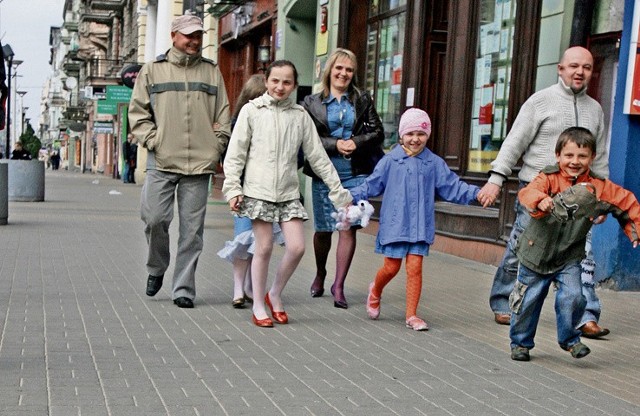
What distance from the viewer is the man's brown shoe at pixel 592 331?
289 inches

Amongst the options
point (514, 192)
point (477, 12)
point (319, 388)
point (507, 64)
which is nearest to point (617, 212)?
point (319, 388)

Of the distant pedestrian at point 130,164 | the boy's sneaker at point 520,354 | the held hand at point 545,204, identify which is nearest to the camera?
the held hand at point 545,204

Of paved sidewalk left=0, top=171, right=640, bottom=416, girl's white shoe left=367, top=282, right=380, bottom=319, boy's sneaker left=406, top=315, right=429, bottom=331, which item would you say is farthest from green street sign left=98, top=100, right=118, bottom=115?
boy's sneaker left=406, top=315, right=429, bottom=331

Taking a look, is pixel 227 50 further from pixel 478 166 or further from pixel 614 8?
pixel 614 8

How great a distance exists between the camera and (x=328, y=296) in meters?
8.99

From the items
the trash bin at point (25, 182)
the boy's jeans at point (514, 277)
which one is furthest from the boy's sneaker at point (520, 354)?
the trash bin at point (25, 182)

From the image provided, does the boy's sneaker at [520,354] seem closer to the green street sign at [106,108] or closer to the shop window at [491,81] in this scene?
the shop window at [491,81]

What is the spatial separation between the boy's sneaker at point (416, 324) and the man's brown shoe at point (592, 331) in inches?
40.0

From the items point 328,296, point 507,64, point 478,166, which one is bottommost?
point 328,296

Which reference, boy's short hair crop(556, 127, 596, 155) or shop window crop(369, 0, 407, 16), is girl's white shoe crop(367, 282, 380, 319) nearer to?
boy's short hair crop(556, 127, 596, 155)

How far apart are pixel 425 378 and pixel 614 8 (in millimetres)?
5527

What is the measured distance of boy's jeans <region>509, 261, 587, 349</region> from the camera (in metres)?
6.25

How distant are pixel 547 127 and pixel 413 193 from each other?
96cm

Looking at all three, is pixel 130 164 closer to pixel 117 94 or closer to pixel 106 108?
pixel 106 108
